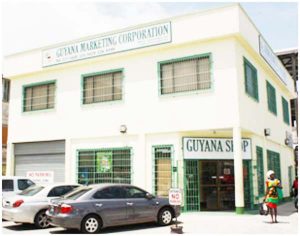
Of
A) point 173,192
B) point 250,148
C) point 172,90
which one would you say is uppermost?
point 172,90

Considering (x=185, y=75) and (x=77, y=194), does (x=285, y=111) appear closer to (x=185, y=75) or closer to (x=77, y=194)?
(x=185, y=75)

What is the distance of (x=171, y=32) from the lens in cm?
1606

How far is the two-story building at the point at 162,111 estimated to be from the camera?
49.9 ft

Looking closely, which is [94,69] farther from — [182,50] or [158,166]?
[158,166]

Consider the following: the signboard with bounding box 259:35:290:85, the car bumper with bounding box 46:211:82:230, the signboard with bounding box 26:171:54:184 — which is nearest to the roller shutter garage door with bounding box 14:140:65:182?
the signboard with bounding box 26:171:54:184

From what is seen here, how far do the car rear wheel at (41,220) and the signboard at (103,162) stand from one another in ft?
17.7

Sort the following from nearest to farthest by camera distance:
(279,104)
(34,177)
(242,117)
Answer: (242,117) < (34,177) < (279,104)

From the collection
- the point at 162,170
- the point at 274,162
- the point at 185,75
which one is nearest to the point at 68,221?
the point at 162,170

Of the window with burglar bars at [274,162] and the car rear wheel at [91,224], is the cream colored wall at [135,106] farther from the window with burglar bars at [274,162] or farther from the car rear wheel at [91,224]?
the window with burglar bars at [274,162]

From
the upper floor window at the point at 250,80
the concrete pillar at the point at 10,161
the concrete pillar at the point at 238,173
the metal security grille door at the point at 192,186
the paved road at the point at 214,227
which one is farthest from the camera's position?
the concrete pillar at the point at 10,161

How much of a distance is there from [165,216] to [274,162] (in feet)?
35.0

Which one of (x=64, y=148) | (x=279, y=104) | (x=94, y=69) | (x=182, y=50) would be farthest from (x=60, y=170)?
(x=279, y=104)

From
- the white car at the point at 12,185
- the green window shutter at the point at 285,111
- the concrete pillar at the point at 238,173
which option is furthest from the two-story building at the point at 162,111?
the green window shutter at the point at 285,111

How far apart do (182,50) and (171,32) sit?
2.90 ft
